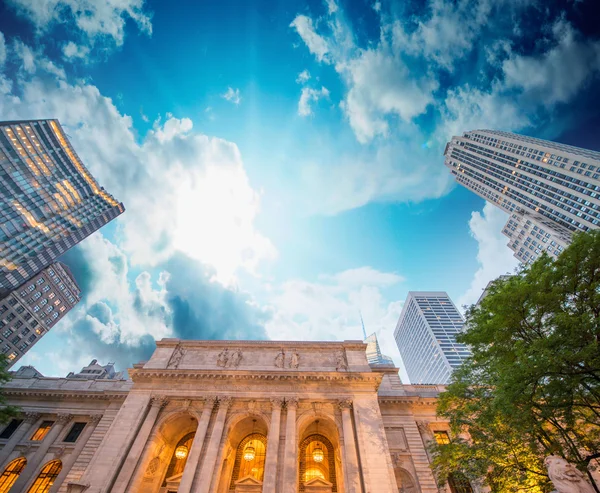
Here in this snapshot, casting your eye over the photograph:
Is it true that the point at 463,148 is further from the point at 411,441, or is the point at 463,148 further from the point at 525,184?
the point at 411,441

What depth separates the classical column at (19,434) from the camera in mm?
25664

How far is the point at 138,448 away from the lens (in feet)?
73.5

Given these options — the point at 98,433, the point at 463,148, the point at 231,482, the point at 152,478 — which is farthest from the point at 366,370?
the point at 463,148

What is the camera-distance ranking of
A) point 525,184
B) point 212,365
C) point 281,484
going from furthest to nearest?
point 525,184 < point 212,365 < point 281,484

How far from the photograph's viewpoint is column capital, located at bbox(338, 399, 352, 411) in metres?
24.3

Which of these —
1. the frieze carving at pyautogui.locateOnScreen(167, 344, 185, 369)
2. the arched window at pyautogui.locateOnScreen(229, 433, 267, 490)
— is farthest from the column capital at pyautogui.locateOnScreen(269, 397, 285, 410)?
the frieze carving at pyautogui.locateOnScreen(167, 344, 185, 369)

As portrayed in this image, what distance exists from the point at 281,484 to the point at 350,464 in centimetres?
522

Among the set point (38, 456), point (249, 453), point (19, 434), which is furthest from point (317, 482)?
point (19, 434)

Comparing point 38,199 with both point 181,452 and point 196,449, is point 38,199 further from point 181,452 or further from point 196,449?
point 196,449

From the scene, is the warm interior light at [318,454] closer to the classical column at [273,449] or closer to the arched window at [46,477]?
the classical column at [273,449]

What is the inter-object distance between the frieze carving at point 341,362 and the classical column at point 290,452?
5357mm

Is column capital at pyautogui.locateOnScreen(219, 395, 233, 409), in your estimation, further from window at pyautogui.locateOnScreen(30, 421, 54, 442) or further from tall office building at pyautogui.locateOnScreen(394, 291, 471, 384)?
tall office building at pyautogui.locateOnScreen(394, 291, 471, 384)

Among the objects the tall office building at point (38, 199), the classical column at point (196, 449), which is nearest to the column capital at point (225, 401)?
the classical column at point (196, 449)

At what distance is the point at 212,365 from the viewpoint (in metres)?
28.1
